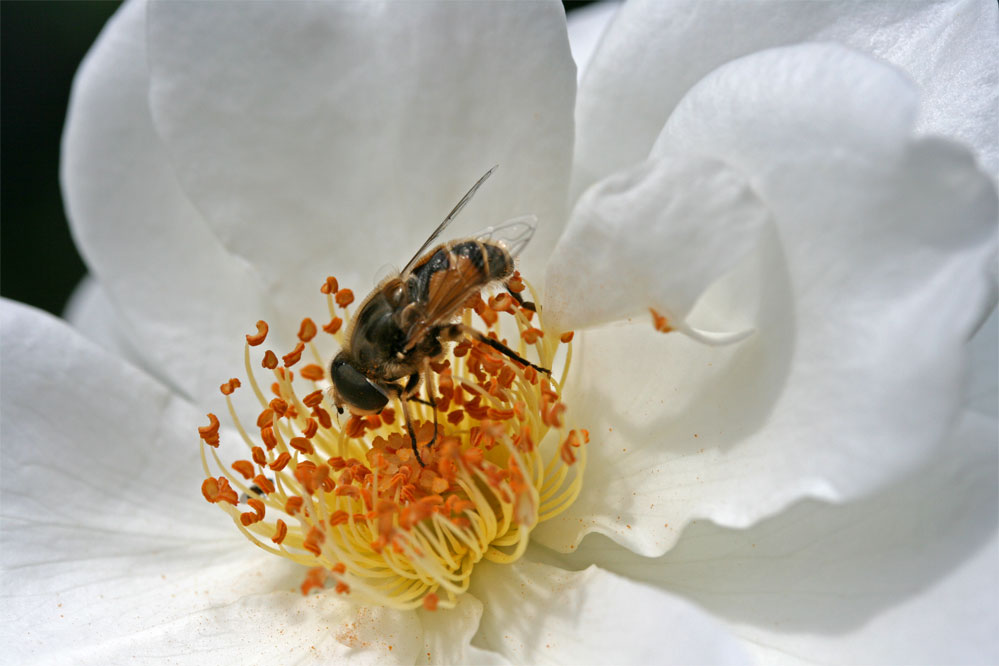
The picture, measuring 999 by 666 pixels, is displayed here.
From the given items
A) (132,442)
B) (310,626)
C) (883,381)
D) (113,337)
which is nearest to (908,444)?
(883,381)

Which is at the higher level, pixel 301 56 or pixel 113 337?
pixel 301 56

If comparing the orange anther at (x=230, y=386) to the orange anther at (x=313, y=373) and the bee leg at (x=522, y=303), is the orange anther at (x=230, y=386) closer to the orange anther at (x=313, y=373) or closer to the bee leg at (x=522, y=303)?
the orange anther at (x=313, y=373)

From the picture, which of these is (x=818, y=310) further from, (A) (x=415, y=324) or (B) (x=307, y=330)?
(B) (x=307, y=330)

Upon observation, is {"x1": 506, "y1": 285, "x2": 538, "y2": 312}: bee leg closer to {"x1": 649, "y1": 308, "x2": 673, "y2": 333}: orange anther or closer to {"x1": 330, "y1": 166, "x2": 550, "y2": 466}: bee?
{"x1": 330, "y1": 166, "x2": 550, "y2": 466}: bee

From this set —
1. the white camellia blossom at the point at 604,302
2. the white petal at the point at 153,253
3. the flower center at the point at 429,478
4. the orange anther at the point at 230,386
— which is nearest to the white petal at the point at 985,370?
the white camellia blossom at the point at 604,302

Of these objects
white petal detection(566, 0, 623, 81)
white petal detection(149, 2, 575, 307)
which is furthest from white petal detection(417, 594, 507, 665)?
white petal detection(566, 0, 623, 81)

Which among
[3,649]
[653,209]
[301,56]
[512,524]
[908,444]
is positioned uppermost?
[301,56]

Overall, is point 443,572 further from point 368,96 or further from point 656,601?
point 368,96
